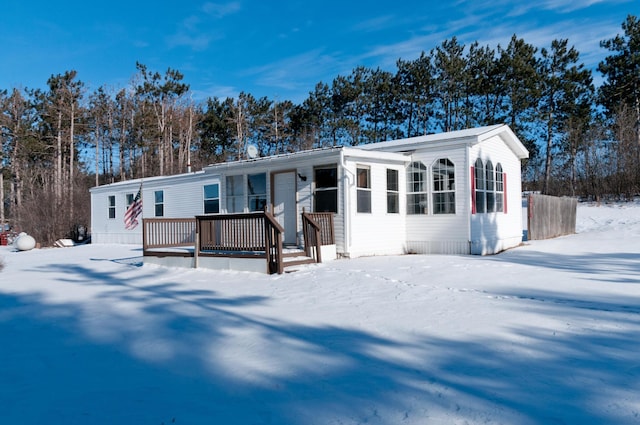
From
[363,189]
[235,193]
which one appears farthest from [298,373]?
[235,193]

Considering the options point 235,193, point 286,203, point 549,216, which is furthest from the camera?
point 549,216

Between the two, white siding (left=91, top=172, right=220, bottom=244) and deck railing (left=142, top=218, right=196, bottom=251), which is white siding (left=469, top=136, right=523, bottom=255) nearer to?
deck railing (left=142, top=218, right=196, bottom=251)

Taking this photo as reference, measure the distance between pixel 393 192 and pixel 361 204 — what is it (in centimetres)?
136

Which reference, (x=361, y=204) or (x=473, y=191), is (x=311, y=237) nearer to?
(x=361, y=204)

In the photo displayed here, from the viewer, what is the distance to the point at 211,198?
15.5 meters

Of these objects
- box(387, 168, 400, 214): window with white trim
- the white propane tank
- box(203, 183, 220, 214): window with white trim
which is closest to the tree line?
the white propane tank

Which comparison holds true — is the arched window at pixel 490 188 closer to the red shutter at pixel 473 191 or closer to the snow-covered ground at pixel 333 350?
the red shutter at pixel 473 191

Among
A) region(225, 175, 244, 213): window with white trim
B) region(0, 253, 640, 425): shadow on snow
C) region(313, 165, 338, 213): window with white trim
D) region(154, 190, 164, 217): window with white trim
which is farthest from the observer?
region(154, 190, 164, 217): window with white trim

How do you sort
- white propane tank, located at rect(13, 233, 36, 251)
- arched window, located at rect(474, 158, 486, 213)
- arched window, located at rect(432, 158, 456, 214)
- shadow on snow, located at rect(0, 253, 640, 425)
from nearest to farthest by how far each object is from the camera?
shadow on snow, located at rect(0, 253, 640, 425), arched window, located at rect(432, 158, 456, 214), arched window, located at rect(474, 158, 486, 213), white propane tank, located at rect(13, 233, 36, 251)

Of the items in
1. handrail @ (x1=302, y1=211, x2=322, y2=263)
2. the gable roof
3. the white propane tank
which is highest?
the gable roof

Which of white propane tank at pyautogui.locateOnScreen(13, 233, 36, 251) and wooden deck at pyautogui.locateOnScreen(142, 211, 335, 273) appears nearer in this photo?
wooden deck at pyautogui.locateOnScreen(142, 211, 335, 273)

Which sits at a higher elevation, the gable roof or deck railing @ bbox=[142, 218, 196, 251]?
the gable roof

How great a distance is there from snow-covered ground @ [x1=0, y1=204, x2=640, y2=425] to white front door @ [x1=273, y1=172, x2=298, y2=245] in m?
3.68

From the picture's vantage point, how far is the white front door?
12062 millimetres
